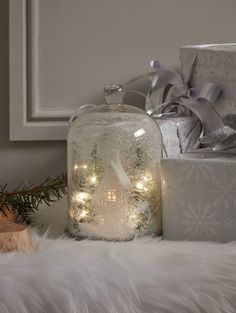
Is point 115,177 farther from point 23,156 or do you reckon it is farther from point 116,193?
point 23,156

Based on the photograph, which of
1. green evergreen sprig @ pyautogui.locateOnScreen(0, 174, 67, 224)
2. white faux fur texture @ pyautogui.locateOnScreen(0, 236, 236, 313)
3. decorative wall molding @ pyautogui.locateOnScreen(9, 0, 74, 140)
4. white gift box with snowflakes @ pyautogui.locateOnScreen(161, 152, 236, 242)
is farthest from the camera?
decorative wall molding @ pyautogui.locateOnScreen(9, 0, 74, 140)

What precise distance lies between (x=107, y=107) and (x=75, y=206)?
0.14m

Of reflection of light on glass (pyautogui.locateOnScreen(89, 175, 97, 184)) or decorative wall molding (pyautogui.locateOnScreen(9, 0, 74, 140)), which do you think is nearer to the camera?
reflection of light on glass (pyautogui.locateOnScreen(89, 175, 97, 184))

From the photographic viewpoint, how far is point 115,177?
0.64 m

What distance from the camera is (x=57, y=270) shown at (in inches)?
20.6

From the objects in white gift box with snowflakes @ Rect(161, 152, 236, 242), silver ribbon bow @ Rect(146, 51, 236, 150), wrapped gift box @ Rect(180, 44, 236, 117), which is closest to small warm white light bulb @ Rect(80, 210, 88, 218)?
white gift box with snowflakes @ Rect(161, 152, 236, 242)

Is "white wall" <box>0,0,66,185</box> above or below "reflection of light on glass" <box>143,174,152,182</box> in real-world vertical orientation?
below

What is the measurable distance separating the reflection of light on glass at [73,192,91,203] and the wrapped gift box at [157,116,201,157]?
0.47ft

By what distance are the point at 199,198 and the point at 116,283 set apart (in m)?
0.18

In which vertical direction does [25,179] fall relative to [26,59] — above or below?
below

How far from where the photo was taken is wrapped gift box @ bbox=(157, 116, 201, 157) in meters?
0.75

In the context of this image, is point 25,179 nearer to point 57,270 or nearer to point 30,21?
point 30,21

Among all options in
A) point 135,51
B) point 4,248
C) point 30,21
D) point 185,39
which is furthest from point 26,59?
point 4,248

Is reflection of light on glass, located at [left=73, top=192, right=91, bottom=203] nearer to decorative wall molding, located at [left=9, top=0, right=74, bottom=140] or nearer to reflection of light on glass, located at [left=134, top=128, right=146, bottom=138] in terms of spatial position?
reflection of light on glass, located at [left=134, top=128, right=146, bottom=138]
